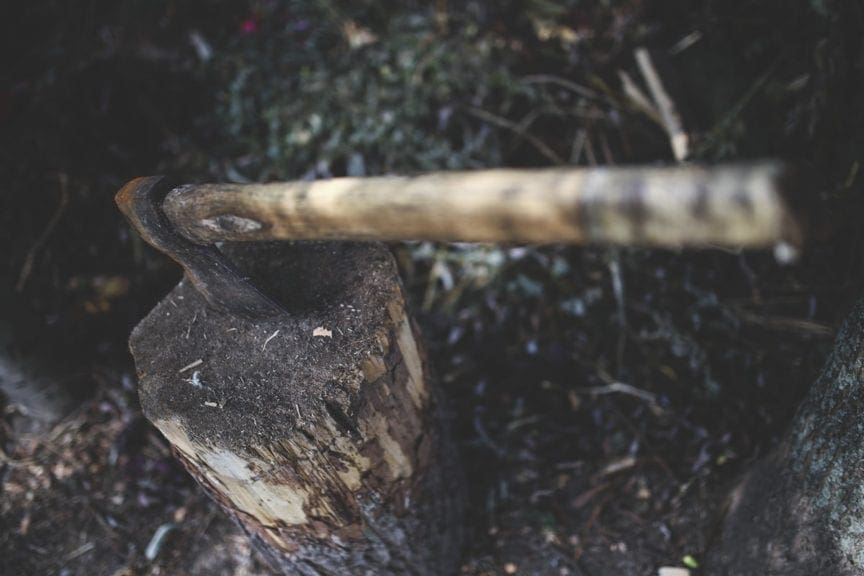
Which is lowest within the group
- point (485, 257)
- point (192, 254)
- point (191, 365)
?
point (485, 257)

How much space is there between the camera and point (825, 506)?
58.3 inches

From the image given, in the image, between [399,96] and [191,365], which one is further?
[399,96]

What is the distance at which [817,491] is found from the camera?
1.51 metres

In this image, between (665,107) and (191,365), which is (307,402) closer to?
(191,365)

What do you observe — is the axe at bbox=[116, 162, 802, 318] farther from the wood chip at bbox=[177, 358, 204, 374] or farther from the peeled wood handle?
the wood chip at bbox=[177, 358, 204, 374]

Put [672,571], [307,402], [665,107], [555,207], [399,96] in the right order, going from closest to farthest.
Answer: [555,207] → [307,402] → [672,571] → [665,107] → [399,96]

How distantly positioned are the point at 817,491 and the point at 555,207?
48.5 inches

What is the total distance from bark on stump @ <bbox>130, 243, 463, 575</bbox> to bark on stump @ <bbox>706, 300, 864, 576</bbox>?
1.03 meters

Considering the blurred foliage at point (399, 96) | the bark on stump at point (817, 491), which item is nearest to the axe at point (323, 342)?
the bark on stump at point (817, 491)

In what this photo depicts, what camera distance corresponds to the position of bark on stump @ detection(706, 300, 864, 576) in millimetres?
1356

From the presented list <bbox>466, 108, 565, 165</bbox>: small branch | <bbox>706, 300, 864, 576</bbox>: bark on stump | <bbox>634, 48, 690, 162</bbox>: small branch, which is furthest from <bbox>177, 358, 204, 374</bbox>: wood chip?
<bbox>634, 48, 690, 162</bbox>: small branch

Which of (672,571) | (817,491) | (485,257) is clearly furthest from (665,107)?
(672,571)

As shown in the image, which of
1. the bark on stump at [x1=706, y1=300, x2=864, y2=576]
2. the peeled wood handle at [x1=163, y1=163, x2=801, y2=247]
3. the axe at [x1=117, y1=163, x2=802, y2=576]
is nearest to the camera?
the peeled wood handle at [x1=163, y1=163, x2=801, y2=247]

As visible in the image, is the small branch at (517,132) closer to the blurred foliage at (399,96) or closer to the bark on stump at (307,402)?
the blurred foliage at (399,96)
